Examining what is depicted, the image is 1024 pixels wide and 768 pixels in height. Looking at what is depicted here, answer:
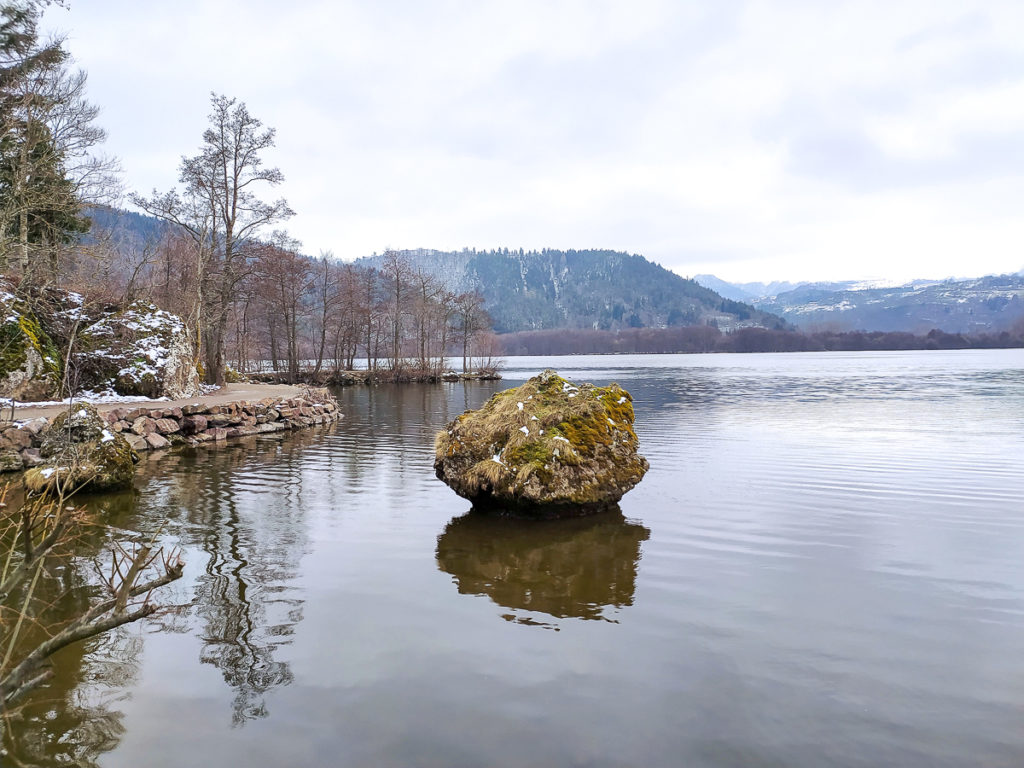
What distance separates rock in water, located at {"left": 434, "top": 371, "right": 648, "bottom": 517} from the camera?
30.7ft

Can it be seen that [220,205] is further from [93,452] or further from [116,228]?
[93,452]

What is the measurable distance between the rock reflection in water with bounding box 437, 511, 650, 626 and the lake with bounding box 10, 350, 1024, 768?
39mm

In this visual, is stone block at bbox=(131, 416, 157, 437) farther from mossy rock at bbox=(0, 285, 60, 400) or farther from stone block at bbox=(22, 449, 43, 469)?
stone block at bbox=(22, 449, 43, 469)

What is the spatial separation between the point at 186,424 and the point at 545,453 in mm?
13149

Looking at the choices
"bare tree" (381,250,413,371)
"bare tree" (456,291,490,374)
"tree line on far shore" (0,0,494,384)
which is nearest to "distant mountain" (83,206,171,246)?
"tree line on far shore" (0,0,494,384)

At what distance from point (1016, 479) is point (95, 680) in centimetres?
1473

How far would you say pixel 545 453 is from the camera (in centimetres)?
952

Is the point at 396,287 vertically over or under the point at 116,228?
under

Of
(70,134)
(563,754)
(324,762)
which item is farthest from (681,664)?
(70,134)

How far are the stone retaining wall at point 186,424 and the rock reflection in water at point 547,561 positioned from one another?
28.2 feet

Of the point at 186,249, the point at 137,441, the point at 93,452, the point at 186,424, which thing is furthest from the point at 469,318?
the point at 93,452

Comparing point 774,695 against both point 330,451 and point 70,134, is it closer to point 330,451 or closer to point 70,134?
point 330,451

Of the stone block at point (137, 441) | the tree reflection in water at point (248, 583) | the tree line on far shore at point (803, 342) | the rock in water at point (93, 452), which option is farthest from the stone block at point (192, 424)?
the tree line on far shore at point (803, 342)

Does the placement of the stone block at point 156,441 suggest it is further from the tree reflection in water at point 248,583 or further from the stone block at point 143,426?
the tree reflection in water at point 248,583
